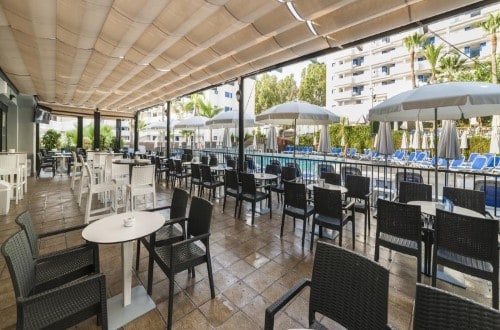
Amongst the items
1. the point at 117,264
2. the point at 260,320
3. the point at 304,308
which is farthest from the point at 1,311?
the point at 304,308

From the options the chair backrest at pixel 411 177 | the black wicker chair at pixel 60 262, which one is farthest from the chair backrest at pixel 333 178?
the black wicker chair at pixel 60 262

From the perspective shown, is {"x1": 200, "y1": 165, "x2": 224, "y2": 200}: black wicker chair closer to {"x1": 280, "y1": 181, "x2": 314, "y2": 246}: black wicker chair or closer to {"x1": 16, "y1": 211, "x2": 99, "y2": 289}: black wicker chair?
{"x1": 280, "y1": 181, "x2": 314, "y2": 246}: black wicker chair

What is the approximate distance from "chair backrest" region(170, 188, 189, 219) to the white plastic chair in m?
1.90

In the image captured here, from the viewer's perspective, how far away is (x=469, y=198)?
3033mm

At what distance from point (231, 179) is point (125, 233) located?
114 inches

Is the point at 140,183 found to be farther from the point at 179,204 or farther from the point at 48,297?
the point at 48,297

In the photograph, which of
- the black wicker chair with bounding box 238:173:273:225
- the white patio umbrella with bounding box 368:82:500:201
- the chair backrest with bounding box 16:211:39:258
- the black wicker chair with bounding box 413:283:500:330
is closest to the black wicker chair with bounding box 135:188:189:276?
the chair backrest with bounding box 16:211:39:258

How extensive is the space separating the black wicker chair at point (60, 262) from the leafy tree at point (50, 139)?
48.4 feet

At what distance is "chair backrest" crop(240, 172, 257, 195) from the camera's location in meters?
4.24

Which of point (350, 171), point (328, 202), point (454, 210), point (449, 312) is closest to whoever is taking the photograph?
point (449, 312)

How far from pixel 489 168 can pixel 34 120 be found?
62.8ft

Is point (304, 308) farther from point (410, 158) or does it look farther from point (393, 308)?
point (410, 158)

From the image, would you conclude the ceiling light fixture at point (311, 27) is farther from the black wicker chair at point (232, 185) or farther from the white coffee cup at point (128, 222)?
the white coffee cup at point (128, 222)

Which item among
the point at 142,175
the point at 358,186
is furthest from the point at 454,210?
the point at 142,175
